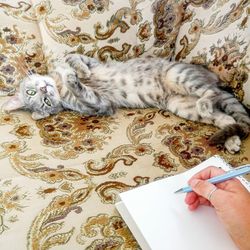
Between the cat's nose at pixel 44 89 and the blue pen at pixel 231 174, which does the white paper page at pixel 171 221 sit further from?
the cat's nose at pixel 44 89

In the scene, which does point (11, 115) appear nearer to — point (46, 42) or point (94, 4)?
point (46, 42)

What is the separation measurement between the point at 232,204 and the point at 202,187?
0.22ft

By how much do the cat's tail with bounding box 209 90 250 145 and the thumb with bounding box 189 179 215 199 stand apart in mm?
418

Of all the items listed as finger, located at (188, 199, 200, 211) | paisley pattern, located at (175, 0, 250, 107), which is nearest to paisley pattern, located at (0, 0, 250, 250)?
paisley pattern, located at (175, 0, 250, 107)

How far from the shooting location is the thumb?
691 mm

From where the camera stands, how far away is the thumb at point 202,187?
0.69 meters

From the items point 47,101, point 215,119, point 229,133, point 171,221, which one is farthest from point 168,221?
point 47,101

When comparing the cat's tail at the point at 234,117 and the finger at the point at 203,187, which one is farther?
the cat's tail at the point at 234,117

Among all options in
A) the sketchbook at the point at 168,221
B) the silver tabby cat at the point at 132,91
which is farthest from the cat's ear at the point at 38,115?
the sketchbook at the point at 168,221

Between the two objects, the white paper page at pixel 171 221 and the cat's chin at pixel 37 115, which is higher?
the white paper page at pixel 171 221

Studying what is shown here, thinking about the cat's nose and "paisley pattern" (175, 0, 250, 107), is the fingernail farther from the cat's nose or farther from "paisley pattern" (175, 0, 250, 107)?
the cat's nose

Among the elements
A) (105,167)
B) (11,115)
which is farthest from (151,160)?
(11,115)

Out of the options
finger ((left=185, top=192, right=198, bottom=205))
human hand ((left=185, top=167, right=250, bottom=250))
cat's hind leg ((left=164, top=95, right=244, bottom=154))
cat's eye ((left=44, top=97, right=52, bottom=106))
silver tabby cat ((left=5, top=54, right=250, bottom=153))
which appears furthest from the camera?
cat's eye ((left=44, top=97, right=52, bottom=106))

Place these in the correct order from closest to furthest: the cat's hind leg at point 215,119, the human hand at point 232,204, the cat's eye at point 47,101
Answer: the human hand at point 232,204 → the cat's hind leg at point 215,119 → the cat's eye at point 47,101
